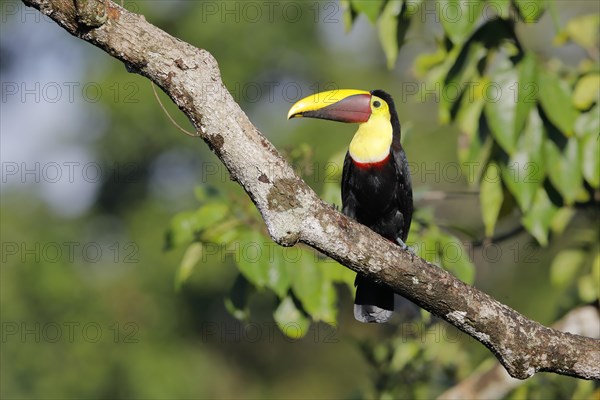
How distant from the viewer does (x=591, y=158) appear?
169 inches

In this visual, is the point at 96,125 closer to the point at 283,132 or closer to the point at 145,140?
the point at 145,140

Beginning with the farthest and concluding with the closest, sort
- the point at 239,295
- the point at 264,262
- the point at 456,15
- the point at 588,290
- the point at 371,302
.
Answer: the point at 588,290, the point at 239,295, the point at 371,302, the point at 264,262, the point at 456,15

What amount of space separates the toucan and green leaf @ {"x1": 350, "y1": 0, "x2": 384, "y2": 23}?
2.53 feet

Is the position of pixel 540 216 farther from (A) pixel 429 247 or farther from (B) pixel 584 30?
(B) pixel 584 30

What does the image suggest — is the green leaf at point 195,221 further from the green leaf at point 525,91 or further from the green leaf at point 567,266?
the green leaf at point 567,266

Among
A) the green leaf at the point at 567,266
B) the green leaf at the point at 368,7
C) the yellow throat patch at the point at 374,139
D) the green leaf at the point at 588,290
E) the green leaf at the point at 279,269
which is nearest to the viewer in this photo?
the green leaf at the point at 368,7

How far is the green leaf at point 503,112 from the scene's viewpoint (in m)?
4.16

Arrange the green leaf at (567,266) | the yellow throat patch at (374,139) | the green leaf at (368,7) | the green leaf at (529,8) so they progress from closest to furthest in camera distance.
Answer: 1. the green leaf at (529,8)
2. the green leaf at (368,7)
3. the yellow throat patch at (374,139)
4. the green leaf at (567,266)

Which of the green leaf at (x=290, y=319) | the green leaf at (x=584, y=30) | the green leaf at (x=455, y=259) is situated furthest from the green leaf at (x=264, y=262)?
the green leaf at (x=584, y=30)

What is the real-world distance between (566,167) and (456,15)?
100 centimetres

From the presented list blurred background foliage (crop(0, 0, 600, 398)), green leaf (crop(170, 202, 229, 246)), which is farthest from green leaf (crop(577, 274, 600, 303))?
green leaf (crop(170, 202, 229, 246))

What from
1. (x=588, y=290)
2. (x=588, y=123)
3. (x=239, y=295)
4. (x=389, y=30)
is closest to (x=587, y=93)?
(x=588, y=123)

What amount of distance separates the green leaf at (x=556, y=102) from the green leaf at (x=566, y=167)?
129 millimetres

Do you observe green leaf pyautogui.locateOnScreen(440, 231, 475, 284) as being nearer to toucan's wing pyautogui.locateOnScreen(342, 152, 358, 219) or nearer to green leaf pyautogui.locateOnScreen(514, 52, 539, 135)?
green leaf pyautogui.locateOnScreen(514, 52, 539, 135)
